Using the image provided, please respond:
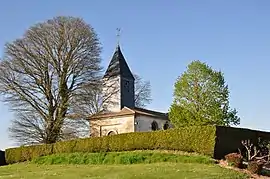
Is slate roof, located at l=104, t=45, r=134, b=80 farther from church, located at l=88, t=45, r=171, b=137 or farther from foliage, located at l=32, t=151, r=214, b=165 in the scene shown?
foliage, located at l=32, t=151, r=214, b=165

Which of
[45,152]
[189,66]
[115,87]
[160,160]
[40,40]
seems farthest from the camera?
[115,87]

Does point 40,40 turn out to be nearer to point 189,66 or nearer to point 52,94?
point 52,94

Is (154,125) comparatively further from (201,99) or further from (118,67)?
(201,99)

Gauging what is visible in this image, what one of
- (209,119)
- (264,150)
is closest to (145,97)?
(209,119)

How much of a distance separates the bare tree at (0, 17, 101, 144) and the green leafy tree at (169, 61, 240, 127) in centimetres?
948

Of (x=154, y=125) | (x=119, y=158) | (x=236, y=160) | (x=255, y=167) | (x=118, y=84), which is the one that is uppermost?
(x=118, y=84)

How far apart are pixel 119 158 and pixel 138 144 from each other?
9.80 feet

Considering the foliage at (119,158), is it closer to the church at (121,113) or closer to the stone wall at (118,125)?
the church at (121,113)

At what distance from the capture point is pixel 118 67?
52.8 meters

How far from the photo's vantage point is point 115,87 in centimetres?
5038

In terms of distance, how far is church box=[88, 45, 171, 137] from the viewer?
48688mm

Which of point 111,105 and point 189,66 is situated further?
point 111,105

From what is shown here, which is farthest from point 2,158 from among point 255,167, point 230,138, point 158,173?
point 255,167

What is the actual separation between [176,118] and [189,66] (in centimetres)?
446
